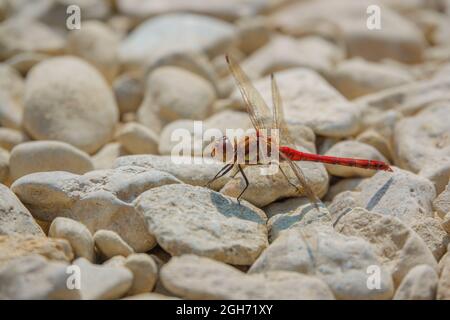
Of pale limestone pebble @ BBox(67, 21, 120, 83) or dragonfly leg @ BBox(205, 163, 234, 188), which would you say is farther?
pale limestone pebble @ BBox(67, 21, 120, 83)

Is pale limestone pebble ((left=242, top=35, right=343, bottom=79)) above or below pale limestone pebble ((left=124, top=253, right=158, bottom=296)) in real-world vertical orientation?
above

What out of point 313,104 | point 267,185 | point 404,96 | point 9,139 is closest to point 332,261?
point 267,185

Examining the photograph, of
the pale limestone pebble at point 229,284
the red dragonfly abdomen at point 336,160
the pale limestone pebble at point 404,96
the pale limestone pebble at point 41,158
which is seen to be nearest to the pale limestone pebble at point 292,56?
the pale limestone pebble at point 404,96

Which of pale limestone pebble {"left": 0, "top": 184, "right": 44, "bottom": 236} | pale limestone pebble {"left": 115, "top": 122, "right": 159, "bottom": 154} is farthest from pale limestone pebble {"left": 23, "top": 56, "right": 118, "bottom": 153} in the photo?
pale limestone pebble {"left": 0, "top": 184, "right": 44, "bottom": 236}

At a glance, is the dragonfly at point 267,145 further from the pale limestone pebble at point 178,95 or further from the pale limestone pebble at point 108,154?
the pale limestone pebble at point 108,154

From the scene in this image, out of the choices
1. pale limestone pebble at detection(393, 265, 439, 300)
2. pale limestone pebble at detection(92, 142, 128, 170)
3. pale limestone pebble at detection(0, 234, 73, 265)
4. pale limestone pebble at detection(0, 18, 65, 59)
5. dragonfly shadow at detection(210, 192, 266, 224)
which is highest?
pale limestone pebble at detection(0, 18, 65, 59)

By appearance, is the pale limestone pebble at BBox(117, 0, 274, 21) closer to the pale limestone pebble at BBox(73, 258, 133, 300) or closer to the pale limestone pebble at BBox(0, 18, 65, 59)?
the pale limestone pebble at BBox(0, 18, 65, 59)

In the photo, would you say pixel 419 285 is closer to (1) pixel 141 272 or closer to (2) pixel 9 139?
(1) pixel 141 272

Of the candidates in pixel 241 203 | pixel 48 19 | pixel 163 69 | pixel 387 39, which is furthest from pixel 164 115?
pixel 387 39
